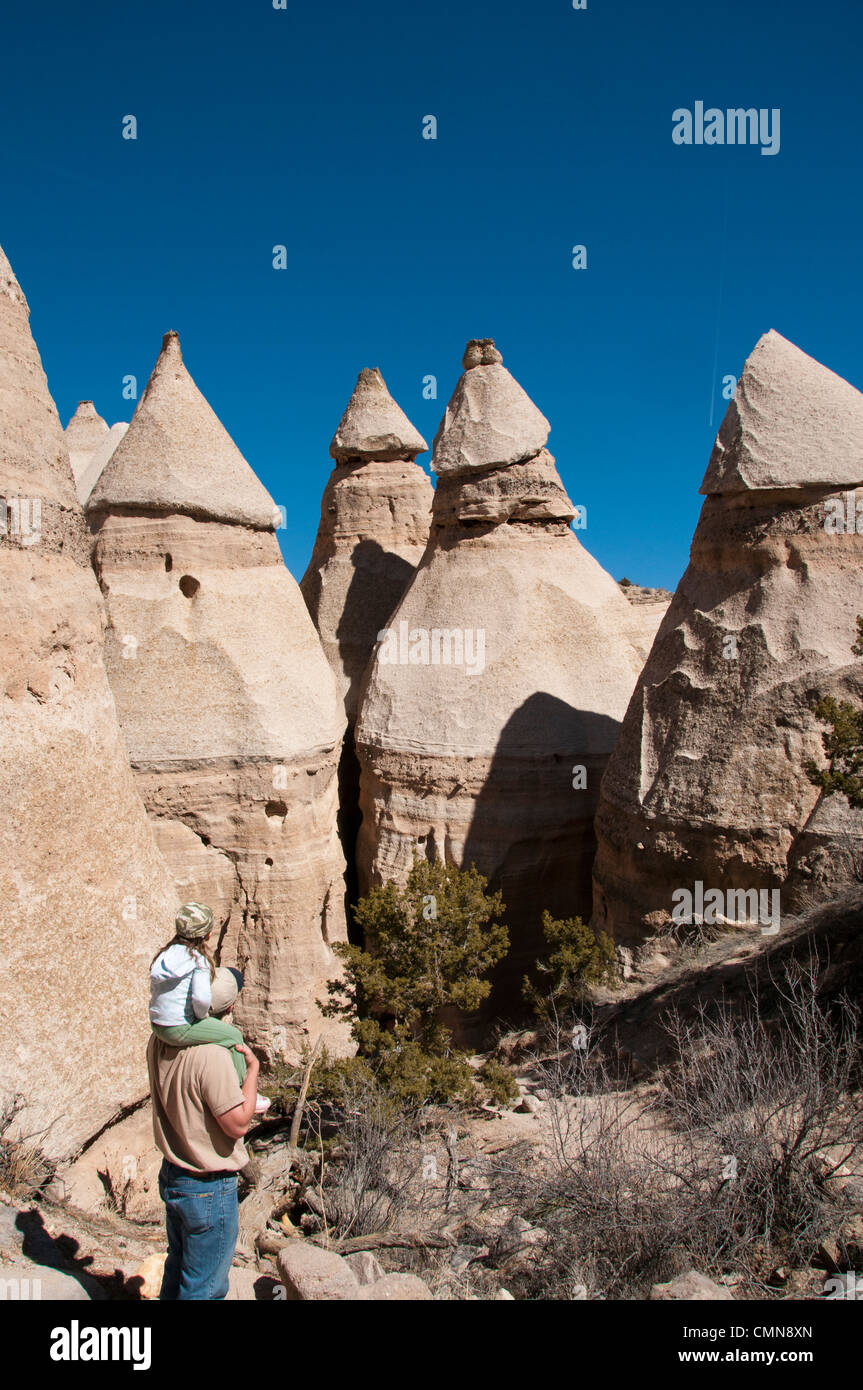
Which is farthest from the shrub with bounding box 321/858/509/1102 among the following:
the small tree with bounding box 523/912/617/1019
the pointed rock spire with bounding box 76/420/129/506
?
the pointed rock spire with bounding box 76/420/129/506

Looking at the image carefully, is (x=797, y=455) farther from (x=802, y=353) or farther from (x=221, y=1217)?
(x=221, y=1217)

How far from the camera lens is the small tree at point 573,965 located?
27.3 feet

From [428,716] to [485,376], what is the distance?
4.76 meters

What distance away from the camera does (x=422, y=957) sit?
799 centimetres

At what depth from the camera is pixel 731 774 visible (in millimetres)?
7973

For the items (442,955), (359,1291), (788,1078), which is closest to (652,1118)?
(788,1078)

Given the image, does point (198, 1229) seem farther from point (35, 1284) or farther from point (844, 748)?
point (844, 748)

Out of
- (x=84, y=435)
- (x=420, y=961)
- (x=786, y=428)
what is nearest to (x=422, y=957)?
(x=420, y=961)

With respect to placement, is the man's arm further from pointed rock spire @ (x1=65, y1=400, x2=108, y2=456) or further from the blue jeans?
pointed rock spire @ (x1=65, y1=400, x2=108, y2=456)

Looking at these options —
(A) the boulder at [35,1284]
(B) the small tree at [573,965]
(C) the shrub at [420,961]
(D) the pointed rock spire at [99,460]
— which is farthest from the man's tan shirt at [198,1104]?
(D) the pointed rock spire at [99,460]

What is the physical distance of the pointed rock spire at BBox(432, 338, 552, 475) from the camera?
11.8 metres

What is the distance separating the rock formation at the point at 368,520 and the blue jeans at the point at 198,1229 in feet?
34.3

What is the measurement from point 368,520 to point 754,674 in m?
8.14
